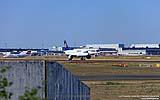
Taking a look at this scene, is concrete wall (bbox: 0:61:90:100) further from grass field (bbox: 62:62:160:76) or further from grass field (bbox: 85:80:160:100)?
grass field (bbox: 62:62:160:76)

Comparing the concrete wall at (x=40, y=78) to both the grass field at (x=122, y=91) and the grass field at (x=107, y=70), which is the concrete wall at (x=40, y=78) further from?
the grass field at (x=107, y=70)

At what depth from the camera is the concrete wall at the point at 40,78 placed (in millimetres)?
10547

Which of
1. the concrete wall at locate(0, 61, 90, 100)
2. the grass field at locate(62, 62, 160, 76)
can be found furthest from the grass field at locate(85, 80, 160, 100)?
the concrete wall at locate(0, 61, 90, 100)

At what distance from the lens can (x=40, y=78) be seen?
416 inches

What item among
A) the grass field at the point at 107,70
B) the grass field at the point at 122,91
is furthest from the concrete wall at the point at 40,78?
the grass field at the point at 107,70

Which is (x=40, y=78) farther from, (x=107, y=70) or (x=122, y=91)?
(x=107, y=70)

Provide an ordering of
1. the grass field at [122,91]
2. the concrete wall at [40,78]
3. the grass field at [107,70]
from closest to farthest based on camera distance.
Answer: the concrete wall at [40,78], the grass field at [122,91], the grass field at [107,70]

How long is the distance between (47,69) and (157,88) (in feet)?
90.6

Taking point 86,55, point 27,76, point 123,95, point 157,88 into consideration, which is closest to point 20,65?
point 27,76

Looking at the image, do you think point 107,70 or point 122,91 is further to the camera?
point 107,70

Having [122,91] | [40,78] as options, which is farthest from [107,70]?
[40,78]

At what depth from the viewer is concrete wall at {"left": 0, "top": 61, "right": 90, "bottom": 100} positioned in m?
10.5

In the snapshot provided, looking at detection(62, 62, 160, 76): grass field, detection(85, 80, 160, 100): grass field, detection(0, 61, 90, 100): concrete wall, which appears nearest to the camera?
detection(0, 61, 90, 100): concrete wall

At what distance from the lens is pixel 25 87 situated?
412 inches
